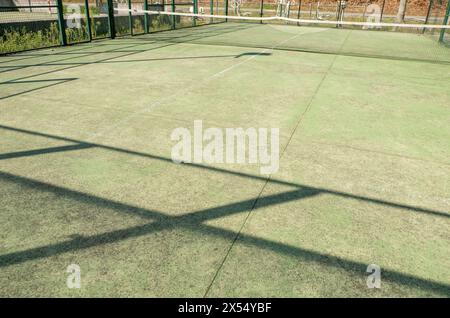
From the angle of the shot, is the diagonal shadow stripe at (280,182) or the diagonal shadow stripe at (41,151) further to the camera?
the diagonal shadow stripe at (41,151)

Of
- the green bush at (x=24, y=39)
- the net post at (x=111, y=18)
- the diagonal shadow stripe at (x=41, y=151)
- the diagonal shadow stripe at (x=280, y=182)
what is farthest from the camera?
the net post at (x=111, y=18)

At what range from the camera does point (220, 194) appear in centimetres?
400

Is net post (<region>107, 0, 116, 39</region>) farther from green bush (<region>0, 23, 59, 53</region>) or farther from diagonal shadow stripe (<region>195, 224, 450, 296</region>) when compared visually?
diagonal shadow stripe (<region>195, 224, 450, 296</region>)

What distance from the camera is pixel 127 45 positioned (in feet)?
48.2

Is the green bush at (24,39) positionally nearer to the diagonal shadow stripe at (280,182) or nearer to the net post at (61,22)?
the net post at (61,22)

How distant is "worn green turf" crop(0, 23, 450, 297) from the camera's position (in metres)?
2.84

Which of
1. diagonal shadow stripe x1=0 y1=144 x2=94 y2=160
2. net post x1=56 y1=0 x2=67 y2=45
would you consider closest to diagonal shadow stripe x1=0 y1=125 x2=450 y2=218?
diagonal shadow stripe x1=0 y1=144 x2=94 y2=160

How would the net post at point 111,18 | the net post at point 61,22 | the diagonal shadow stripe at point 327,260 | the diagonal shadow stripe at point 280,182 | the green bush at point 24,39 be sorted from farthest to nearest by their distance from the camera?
the net post at point 111,18 < the green bush at point 24,39 < the net post at point 61,22 < the diagonal shadow stripe at point 280,182 < the diagonal shadow stripe at point 327,260

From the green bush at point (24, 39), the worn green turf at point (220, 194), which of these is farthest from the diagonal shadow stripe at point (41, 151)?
the green bush at point (24, 39)

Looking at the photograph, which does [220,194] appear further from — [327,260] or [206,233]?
[327,260]

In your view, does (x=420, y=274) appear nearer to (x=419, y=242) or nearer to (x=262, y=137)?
(x=419, y=242)

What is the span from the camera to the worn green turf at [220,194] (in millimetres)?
2844

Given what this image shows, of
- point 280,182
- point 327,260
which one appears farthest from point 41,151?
point 327,260

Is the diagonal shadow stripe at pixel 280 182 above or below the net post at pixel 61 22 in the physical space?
below
